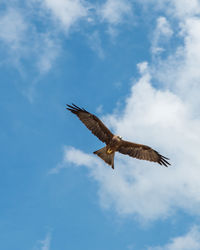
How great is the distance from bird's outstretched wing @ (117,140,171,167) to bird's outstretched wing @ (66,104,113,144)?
1125mm

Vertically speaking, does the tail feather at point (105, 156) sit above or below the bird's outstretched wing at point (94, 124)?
below

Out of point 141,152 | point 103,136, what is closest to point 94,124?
point 103,136

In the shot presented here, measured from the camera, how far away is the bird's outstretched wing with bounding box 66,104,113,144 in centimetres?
1662

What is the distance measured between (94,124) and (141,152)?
10.6 ft

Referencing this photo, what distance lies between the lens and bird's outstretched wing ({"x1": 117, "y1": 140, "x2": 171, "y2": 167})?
689 inches

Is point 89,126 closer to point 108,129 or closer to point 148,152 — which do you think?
point 108,129

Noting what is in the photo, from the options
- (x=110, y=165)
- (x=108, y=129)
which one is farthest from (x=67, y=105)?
(x=110, y=165)

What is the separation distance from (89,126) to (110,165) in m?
2.36

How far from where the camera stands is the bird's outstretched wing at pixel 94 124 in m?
16.6

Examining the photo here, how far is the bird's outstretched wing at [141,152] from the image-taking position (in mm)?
17500

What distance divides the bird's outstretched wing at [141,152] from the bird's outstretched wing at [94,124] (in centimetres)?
113

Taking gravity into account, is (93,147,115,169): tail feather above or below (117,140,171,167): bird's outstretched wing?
below

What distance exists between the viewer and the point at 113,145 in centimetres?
1678

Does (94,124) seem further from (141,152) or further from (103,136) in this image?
(141,152)
